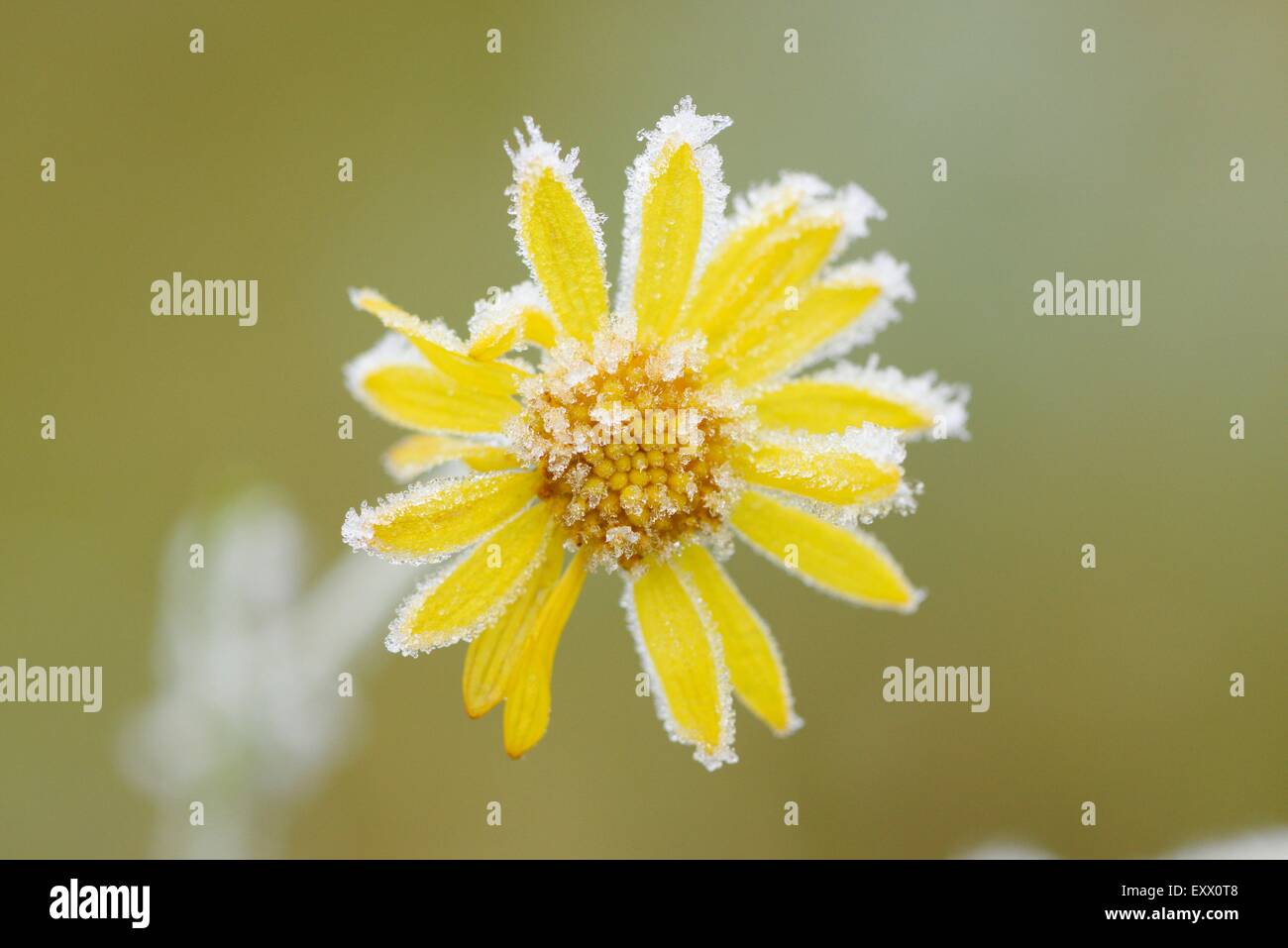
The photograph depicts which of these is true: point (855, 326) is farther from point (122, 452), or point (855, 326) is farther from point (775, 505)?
point (122, 452)

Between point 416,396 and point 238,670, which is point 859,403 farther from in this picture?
point 238,670

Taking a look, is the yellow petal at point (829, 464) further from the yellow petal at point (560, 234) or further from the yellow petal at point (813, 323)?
the yellow petal at point (560, 234)

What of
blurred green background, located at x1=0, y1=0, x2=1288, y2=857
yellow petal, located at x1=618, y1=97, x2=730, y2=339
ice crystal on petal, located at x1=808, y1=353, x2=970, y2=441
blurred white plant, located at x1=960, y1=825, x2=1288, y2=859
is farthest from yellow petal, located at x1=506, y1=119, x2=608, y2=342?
blurred white plant, located at x1=960, y1=825, x2=1288, y2=859

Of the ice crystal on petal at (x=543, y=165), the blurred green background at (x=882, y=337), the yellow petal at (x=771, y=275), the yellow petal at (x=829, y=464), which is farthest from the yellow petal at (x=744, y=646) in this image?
the blurred green background at (x=882, y=337)

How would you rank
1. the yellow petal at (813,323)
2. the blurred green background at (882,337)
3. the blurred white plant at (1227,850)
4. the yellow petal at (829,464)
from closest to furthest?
the yellow petal at (829,464)
the yellow petal at (813,323)
the blurred white plant at (1227,850)
the blurred green background at (882,337)

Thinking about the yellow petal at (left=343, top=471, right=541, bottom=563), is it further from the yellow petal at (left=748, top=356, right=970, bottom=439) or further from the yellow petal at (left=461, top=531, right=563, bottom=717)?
the yellow petal at (left=748, top=356, right=970, bottom=439)

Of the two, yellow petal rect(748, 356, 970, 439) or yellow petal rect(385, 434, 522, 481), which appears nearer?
yellow petal rect(748, 356, 970, 439)
